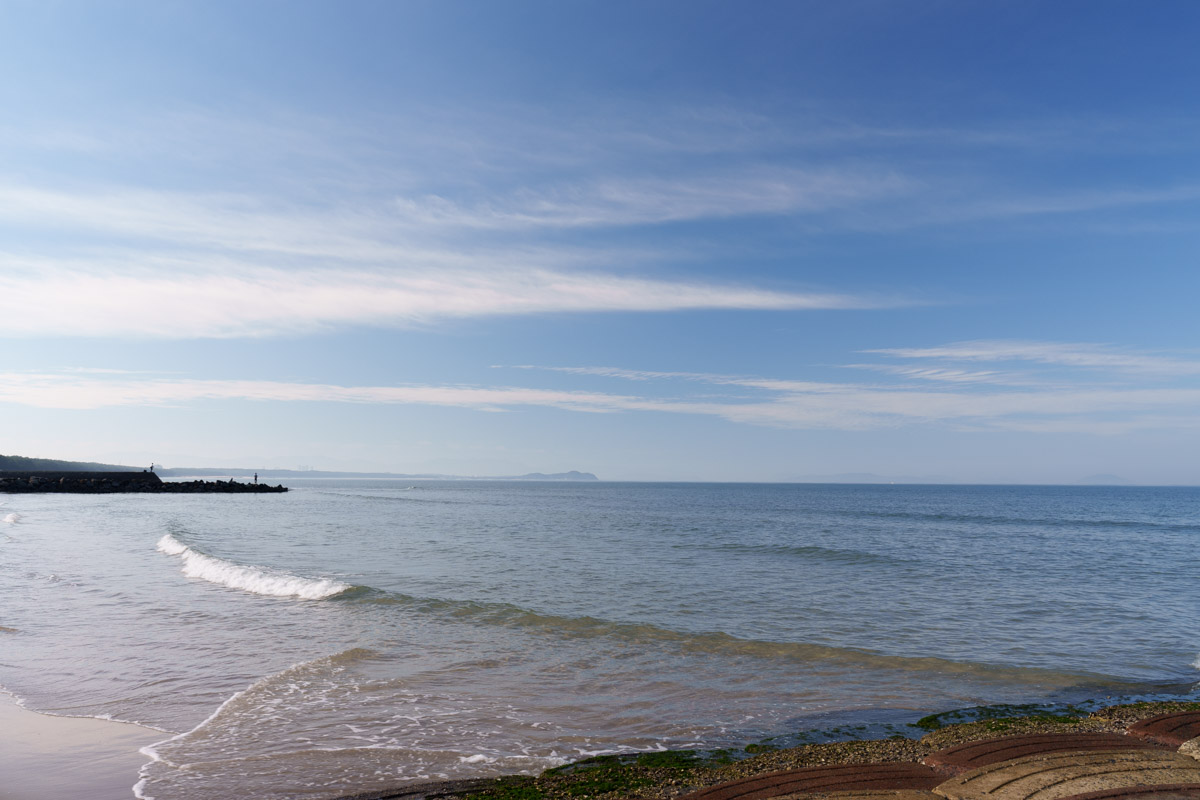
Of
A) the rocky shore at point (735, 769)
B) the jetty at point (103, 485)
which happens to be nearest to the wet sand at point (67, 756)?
the rocky shore at point (735, 769)

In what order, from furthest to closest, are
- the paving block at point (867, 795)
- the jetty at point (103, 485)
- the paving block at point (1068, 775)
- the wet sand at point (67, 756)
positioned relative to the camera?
the jetty at point (103, 485)
the wet sand at point (67, 756)
the paving block at point (1068, 775)
the paving block at point (867, 795)

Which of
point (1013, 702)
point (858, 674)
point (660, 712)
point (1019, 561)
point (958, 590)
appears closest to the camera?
point (660, 712)

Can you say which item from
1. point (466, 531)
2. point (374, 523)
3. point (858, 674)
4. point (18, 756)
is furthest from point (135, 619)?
point (374, 523)

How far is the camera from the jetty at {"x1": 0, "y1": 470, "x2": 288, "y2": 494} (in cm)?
8775

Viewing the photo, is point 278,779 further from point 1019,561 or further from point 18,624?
point 1019,561

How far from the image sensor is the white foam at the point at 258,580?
20.1m

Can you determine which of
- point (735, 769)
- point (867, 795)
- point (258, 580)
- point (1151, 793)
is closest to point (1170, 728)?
point (1151, 793)

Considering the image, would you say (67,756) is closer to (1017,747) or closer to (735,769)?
(735,769)

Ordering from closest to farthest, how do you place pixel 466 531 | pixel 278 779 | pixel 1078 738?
1. pixel 278 779
2. pixel 1078 738
3. pixel 466 531

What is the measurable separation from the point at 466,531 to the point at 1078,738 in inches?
1534

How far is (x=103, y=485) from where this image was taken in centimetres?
9575

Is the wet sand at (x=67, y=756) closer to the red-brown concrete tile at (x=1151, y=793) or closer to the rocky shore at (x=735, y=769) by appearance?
the rocky shore at (x=735, y=769)

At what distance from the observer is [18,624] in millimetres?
15422

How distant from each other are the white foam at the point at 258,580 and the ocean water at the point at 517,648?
140 mm
